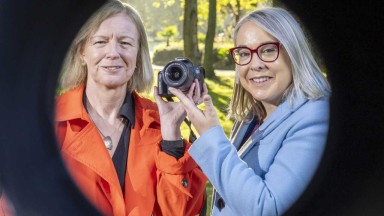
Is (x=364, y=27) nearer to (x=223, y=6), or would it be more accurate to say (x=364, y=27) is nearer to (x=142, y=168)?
(x=142, y=168)

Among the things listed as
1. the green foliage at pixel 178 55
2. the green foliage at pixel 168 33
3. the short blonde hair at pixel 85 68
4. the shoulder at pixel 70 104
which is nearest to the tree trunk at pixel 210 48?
the green foliage at pixel 178 55

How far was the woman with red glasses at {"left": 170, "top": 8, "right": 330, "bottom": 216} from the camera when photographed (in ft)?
4.69

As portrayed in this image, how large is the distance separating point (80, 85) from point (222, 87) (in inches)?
30.0

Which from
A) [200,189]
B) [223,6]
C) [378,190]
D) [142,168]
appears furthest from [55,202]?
[223,6]

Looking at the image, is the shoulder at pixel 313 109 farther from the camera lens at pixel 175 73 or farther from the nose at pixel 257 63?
the camera lens at pixel 175 73

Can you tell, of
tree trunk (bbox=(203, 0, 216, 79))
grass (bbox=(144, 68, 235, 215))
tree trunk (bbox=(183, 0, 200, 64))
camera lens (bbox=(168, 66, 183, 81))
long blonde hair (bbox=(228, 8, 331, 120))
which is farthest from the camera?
tree trunk (bbox=(203, 0, 216, 79))

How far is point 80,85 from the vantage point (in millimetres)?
1602

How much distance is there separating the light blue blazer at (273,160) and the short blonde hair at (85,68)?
28 centimetres

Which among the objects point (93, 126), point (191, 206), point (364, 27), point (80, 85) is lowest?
point (191, 206)

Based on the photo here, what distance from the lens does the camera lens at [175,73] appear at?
5.02ft

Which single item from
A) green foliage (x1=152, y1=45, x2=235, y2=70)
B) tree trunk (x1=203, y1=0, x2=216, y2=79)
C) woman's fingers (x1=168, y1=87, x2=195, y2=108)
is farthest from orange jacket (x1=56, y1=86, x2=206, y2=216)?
tree trunk (x1=203, y1=0, x2=216, y2=79)

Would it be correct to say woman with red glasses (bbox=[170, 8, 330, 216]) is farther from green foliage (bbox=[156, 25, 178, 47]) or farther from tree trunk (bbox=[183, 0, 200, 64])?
green foliage (bbox=[156, 25, 178, 47])

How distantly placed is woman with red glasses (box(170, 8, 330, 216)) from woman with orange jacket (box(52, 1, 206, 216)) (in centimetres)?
12

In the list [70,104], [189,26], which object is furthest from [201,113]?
[189,26]
